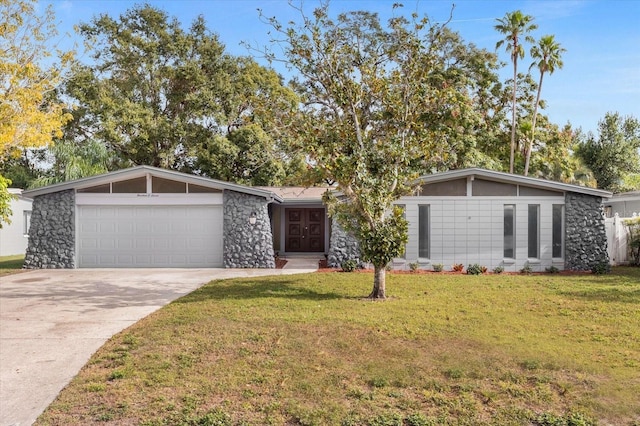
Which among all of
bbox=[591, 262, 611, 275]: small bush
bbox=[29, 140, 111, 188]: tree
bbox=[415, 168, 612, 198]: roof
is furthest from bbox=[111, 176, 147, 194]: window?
bbox=[591, 262, 611, 275]: small bush

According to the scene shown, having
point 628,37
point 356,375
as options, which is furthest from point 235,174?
point 356,375

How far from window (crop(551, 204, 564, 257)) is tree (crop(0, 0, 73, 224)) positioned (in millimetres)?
15278

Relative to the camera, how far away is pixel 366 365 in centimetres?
578

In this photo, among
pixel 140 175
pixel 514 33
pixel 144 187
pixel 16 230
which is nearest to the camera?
pixel 140 175

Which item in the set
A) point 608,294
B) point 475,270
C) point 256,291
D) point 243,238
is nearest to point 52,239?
point 243,238

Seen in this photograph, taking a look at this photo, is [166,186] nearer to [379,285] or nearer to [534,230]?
[379,285]

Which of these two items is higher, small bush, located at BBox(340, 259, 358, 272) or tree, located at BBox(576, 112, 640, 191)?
tree, located at BBox(576, 112, 640, 191)

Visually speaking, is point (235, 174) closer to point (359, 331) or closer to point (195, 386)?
point (359, 331)

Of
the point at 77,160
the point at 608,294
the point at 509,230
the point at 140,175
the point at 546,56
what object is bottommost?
the point at 608,294

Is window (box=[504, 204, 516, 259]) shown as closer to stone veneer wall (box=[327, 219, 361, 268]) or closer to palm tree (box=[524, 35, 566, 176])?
stone veneer wall (box=[327, 219, 361, 268])

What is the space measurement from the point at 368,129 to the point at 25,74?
10312mm

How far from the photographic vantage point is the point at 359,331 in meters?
7.33

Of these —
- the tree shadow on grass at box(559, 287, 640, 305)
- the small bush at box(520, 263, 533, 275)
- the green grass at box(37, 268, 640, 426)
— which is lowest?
the green grass at box(37, 268, 640, 426)

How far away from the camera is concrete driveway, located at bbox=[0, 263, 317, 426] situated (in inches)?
207
